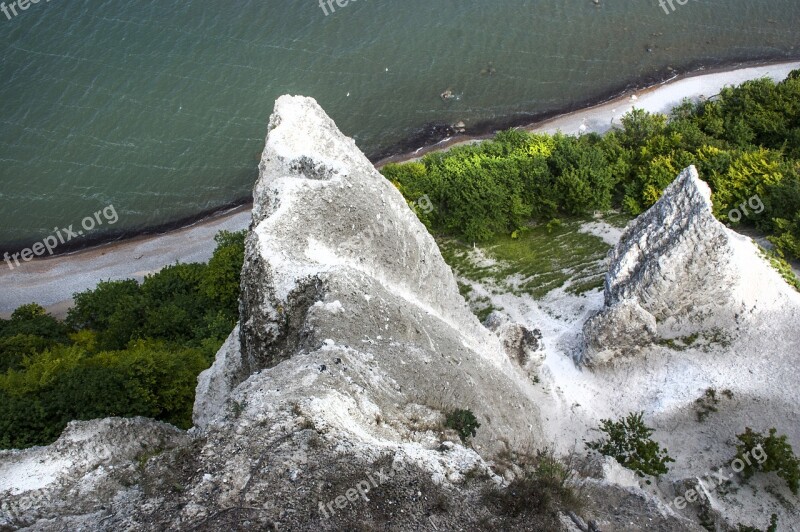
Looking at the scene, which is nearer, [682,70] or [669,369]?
[669,369]

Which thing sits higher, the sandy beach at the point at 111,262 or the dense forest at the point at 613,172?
the sandy beach at the point at 111,262

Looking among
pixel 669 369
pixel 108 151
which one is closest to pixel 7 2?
pixel 108 151

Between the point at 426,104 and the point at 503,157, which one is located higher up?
the point at 426,104

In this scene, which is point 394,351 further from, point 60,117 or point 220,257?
point 60,117

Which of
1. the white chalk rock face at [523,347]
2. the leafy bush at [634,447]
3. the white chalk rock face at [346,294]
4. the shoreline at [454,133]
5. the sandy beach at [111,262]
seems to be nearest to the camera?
the white chalk rock face at [346,294]

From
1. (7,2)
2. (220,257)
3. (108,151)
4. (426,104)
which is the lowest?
(220,257)

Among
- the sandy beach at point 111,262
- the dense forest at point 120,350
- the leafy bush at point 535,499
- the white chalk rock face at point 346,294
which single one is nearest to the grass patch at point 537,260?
the white chalk rock face at point 346,294

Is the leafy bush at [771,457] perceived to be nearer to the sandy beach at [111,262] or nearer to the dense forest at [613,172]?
the dense forest at [613,172]
